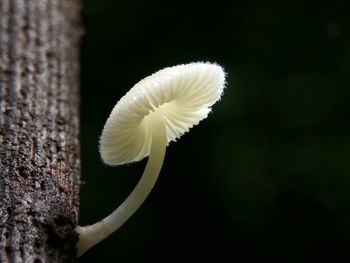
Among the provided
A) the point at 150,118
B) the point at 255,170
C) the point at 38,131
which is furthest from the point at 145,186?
the point at 255,170

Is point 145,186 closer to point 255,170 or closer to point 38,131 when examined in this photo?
point 38,131

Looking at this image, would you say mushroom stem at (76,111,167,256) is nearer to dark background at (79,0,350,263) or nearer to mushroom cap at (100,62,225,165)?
mushroom cap at (100,62,225,165)

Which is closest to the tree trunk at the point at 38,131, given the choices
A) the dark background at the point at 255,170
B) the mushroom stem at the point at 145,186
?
the mushroom stem at the point at 145,186

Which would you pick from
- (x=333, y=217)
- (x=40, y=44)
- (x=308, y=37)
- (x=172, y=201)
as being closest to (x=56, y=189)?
(x=40, y=44)

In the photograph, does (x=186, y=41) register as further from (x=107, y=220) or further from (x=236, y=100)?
(x=107, y=220)

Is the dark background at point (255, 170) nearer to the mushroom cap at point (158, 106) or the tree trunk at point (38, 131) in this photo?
the tree trunk at point (38, 131)

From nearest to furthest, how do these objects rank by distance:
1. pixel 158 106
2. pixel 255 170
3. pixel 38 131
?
pixel 158 106
pixel 38 131
pixel 255 170

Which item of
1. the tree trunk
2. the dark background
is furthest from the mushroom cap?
the dark background
